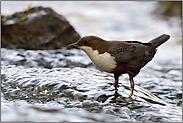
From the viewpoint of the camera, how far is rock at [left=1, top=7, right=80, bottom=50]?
6.34 metres

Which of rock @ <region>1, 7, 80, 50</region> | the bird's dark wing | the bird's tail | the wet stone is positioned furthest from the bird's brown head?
rock @ <region>1, 7, 80, 50</region>

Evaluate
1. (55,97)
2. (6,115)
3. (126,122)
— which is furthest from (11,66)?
(126,122)

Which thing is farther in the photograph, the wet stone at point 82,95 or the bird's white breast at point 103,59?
the bird's white breast at point 103,59

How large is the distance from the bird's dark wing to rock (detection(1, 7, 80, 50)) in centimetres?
310

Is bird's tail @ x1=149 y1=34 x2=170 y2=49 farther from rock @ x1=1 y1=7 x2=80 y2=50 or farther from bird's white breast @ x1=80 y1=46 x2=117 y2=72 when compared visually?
rock @ x1=1 y1=7 x2=80 y2=50

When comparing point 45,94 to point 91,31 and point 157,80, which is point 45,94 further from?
point 91,31

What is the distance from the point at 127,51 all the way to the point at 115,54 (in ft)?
0.71

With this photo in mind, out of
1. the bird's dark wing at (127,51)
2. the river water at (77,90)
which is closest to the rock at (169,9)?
the river water at (77,90)

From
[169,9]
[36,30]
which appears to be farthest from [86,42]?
[169,9]

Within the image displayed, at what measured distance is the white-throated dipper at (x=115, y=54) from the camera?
3.56m

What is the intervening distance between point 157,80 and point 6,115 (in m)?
3.49

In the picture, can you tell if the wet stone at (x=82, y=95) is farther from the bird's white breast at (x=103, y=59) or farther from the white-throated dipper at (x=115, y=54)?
the bird's white breast at (x=103, y=59)

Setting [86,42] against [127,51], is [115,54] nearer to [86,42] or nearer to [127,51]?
[127,51]

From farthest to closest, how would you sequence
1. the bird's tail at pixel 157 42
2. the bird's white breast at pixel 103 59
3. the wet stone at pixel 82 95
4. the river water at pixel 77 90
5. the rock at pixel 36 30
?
1. the rock at pixel 36 30
2. the bird's tail at pixel 157 42
3. the bird's white breast at pixel 103 59
4. the wet stone at pixel 82 95
5. the river water at pixel 77 90
